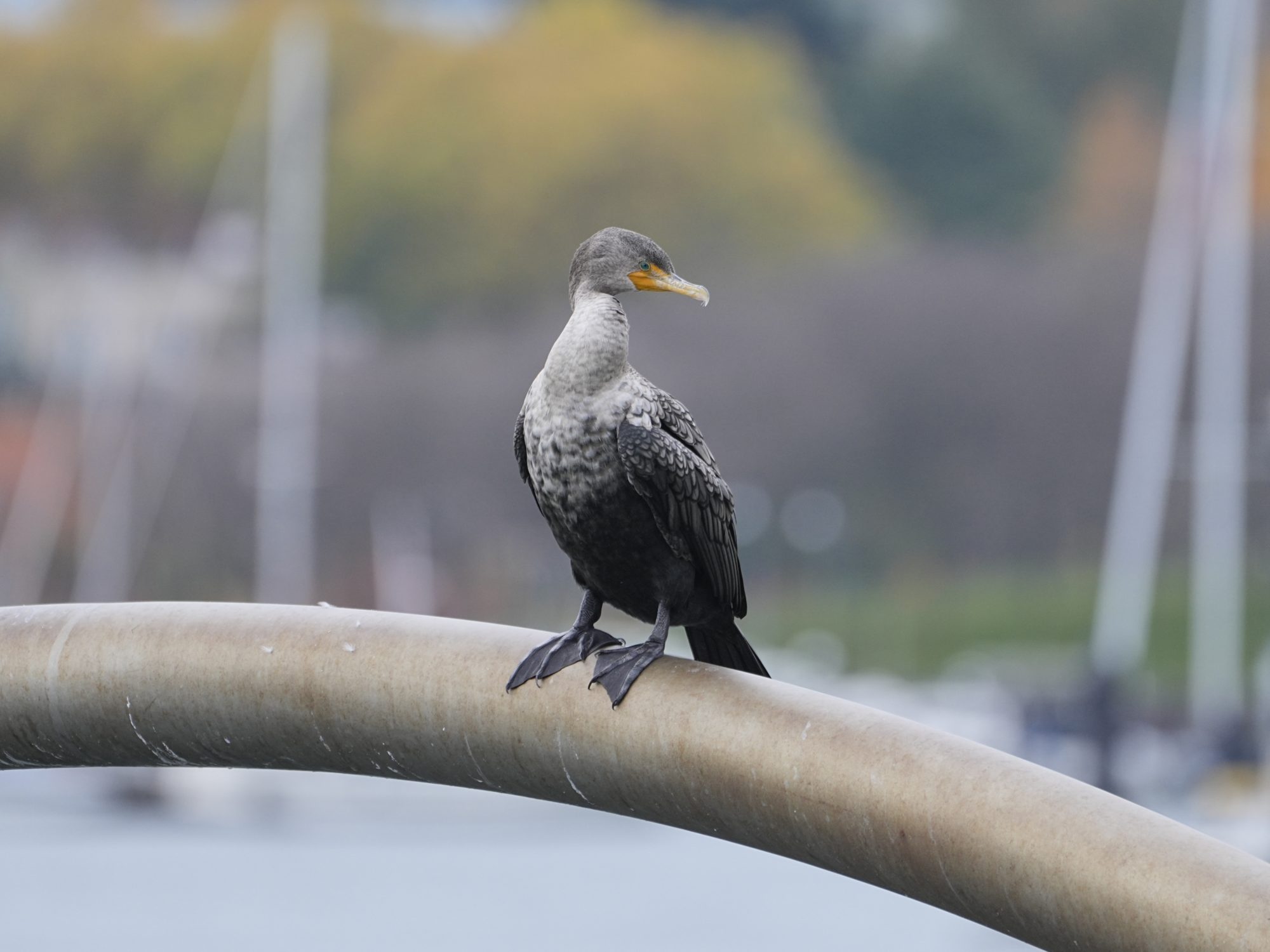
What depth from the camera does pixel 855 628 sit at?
3272cm

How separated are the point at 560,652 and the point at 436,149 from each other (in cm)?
3868

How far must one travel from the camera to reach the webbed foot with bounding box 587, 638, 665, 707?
2.96 m

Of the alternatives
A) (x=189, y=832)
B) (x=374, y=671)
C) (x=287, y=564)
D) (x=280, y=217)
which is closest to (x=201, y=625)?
(x=374, y=671)

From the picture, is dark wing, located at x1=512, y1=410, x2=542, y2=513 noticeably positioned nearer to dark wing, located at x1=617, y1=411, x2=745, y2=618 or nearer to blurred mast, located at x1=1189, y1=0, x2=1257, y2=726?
dark wing, located at x1=617, y1=411, x2=745, y2=618

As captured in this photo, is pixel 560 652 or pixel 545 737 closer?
pixel 545 737

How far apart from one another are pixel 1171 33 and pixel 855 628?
1932 centimetres

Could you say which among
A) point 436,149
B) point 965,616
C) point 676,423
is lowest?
point 676,423

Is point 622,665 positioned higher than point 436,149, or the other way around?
point 436,149

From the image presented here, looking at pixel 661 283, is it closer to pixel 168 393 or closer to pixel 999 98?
pixel 168 393

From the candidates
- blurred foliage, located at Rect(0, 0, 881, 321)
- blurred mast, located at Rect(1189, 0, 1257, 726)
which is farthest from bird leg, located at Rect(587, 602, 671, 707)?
blurred foliage, located at Rect(0, 0, 881, 321)

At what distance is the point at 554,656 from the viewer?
303 centimetres

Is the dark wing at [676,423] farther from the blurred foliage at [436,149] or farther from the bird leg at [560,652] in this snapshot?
the blurred foliage at [436,149]

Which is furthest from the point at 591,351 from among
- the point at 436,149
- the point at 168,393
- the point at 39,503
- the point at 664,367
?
the point at 436,149

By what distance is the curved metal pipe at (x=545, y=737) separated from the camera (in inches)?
97.5
